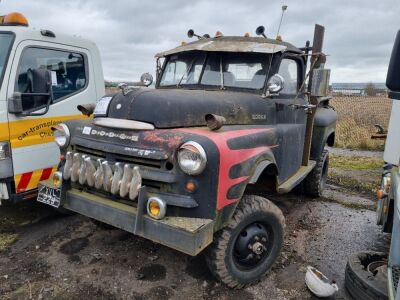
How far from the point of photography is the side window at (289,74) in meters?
Result: 4.27

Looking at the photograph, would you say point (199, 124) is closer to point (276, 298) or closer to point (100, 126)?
point (100, 126)

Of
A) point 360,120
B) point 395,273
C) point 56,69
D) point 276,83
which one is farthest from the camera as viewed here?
point 360,120

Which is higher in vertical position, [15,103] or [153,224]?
[15,103]

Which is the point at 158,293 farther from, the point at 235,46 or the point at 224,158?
the point at 235,46

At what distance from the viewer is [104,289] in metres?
3.21

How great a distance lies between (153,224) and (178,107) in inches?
42.2

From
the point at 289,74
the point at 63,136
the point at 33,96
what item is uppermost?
the point at 289,74

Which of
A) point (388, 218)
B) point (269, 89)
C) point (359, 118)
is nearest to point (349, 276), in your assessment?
point (388, 218)

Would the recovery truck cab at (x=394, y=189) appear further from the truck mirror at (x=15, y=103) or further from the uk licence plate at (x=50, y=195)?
the truck mirror at (x=15, y=103)

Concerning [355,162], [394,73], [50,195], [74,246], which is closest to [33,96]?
[50,195]

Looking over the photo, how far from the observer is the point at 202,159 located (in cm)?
265

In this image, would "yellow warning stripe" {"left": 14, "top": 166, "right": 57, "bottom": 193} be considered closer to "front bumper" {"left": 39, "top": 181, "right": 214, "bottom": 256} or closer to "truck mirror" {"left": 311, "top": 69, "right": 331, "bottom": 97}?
"front bumper" {"left": 39, "top": 181, "right": 214, "bottom": 256}

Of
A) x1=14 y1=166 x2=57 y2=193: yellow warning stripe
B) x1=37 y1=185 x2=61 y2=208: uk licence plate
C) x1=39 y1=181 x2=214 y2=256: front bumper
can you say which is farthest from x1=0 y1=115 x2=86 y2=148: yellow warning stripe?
x1=39 y1=181 x2=214 y2=256: front bumper

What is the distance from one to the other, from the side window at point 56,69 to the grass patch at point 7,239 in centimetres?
157
